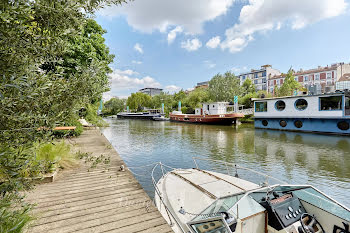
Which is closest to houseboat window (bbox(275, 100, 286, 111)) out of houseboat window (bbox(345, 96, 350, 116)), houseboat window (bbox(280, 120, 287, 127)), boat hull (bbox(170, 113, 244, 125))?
houseboat window (bbox(280, 120, 287, 127))

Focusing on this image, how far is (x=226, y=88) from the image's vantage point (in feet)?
153

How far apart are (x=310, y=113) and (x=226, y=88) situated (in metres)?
26.7

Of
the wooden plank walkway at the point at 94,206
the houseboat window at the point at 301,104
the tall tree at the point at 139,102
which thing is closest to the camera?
the wooden plank walkway at the point at 94,206

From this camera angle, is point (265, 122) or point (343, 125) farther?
point (265, 122)

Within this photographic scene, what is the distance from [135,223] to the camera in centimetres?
317

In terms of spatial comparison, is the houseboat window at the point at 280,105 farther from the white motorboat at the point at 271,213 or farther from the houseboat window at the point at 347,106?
the white motorboat at the point at 271,213

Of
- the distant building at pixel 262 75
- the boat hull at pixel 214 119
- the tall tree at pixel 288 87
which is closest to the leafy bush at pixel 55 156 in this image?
the boat hull at pixel 214 119

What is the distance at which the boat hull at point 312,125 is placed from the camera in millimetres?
19219

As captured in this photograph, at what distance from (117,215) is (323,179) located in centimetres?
940

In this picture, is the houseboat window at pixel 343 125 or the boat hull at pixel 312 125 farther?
the boat hull at pixel 312 125

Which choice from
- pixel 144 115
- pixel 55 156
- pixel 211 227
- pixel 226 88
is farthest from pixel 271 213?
pixel 144 115

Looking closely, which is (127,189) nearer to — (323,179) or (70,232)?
(70,232)

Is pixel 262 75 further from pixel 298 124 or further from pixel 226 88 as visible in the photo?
pixel 298 124

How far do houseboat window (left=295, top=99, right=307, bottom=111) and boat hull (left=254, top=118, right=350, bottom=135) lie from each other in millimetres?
1421
